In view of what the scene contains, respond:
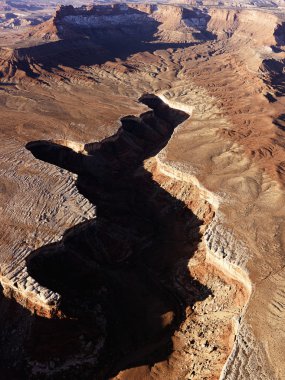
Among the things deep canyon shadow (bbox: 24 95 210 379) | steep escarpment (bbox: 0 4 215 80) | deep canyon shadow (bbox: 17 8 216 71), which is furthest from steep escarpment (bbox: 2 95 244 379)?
deep canyon shadow (bbox: 17 8 216 71)

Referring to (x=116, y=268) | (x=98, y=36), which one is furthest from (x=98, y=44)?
(x=116, y=268)

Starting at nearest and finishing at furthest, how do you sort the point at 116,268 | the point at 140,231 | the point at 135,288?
the point at 135,288 → the point at 116,268 → the point at 140,231

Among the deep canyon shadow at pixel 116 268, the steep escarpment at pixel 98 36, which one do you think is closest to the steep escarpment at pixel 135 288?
the deep canyon shadow at pixel 116 268

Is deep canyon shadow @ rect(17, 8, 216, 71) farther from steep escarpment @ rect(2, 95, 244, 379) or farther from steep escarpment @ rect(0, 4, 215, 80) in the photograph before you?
steep escarpment @ rect(2, 95, 244, 379)

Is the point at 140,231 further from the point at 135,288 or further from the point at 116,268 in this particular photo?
the point at 135,288

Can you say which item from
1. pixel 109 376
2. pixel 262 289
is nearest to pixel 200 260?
pixel 262 289

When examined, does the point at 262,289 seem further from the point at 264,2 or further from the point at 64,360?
the point at 264,2
